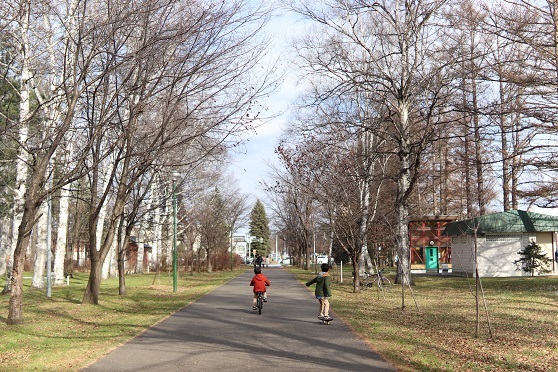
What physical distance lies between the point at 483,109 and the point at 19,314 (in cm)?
1335

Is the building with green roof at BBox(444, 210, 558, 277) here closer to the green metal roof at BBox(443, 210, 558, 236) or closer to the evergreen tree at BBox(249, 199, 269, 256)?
the green metal roof at BBox(443, 210, 558, 236)

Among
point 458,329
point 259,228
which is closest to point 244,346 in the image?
point 458,329

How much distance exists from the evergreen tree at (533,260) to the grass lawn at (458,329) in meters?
10.3

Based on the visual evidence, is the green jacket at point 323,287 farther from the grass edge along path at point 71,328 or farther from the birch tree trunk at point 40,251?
the birch tree trunk at point 40,251

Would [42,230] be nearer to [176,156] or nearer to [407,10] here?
[176,156]

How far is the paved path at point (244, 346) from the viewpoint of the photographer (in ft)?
29.2

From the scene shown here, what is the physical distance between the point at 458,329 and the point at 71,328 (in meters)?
8.12

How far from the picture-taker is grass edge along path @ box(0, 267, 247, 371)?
9.58 meters

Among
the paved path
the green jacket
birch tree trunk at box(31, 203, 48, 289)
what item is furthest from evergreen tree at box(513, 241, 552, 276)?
birch tree trunk at box(31, 203, 48, 289)

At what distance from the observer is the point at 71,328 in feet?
44.7

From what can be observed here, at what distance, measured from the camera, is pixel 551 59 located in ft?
56.3

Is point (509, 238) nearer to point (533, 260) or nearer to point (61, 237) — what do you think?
point (533, 260)

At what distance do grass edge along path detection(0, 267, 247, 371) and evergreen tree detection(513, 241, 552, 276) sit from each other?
780 inches

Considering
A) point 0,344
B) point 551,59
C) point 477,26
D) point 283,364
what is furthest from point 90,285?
point 551,59
